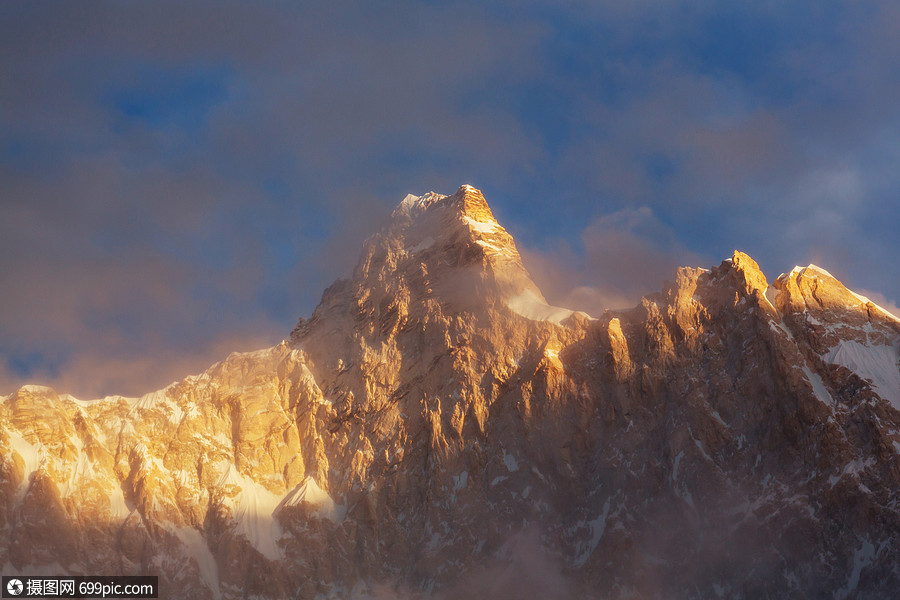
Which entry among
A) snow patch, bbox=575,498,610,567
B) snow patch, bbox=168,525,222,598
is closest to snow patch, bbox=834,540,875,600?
snow patch, bbox=575,498,610,567

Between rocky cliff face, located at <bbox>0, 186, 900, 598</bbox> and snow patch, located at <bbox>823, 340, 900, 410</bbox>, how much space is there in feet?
1.51

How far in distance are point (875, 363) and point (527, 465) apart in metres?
52.5

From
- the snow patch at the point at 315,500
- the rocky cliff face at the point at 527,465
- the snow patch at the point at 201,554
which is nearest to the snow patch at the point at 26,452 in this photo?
the rocky cliff face at the point at 527,465

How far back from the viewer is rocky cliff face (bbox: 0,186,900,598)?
158125mm

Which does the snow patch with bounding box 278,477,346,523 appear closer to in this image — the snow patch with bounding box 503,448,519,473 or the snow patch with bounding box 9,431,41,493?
the snow patch with bounding box 503,448,519,473

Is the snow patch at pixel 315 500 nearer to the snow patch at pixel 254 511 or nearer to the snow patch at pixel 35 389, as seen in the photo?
the snow patch at pixel 254 511

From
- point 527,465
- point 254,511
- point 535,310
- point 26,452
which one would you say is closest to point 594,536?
point 527,465

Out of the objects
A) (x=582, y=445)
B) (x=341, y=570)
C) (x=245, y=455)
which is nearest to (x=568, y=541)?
(x=582, y=445)

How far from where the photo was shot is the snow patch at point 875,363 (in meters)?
162

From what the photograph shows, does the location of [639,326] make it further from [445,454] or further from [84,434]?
[84,434]

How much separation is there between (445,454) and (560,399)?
64.7 ft

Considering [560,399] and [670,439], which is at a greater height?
[560,399]

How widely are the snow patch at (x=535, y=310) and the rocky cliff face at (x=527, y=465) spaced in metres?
0.54

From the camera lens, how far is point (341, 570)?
180 metres
